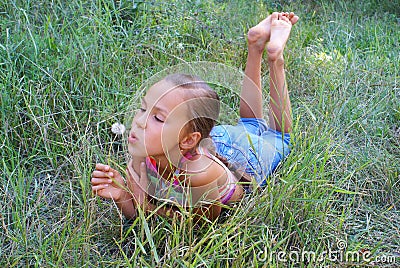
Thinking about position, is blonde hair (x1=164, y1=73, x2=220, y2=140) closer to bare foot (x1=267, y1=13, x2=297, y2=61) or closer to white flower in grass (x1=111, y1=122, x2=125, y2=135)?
white flower in grass (x1=111, y1=122, x2=125, y2=135)

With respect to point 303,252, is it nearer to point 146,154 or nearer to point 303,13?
point 146,154

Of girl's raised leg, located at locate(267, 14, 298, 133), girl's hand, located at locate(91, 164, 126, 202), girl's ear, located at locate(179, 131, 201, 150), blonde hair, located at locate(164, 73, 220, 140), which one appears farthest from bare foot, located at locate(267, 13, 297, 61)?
girl's hand, located at locate(91, 164, 126, 202)

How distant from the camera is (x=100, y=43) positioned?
104 inches

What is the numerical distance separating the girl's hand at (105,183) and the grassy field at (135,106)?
53 mm

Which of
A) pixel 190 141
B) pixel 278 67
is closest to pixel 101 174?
pixel 190 141

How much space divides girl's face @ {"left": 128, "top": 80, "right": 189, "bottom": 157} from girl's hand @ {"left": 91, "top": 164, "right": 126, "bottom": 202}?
0.42ft

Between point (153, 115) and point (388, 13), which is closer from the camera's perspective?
point (153, 115)

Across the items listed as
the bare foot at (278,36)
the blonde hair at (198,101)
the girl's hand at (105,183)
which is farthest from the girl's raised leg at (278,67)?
the girl's hand at (105,183)

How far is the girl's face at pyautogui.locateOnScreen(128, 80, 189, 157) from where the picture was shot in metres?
1.70

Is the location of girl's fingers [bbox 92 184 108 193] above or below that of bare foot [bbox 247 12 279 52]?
below

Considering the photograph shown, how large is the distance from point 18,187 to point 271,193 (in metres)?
0.88

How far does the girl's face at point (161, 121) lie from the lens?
1.70m

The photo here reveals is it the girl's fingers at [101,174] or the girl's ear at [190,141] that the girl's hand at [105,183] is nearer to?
the girl's fingers at [101,174]

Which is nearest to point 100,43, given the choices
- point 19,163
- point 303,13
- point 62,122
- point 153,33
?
point 153,33
